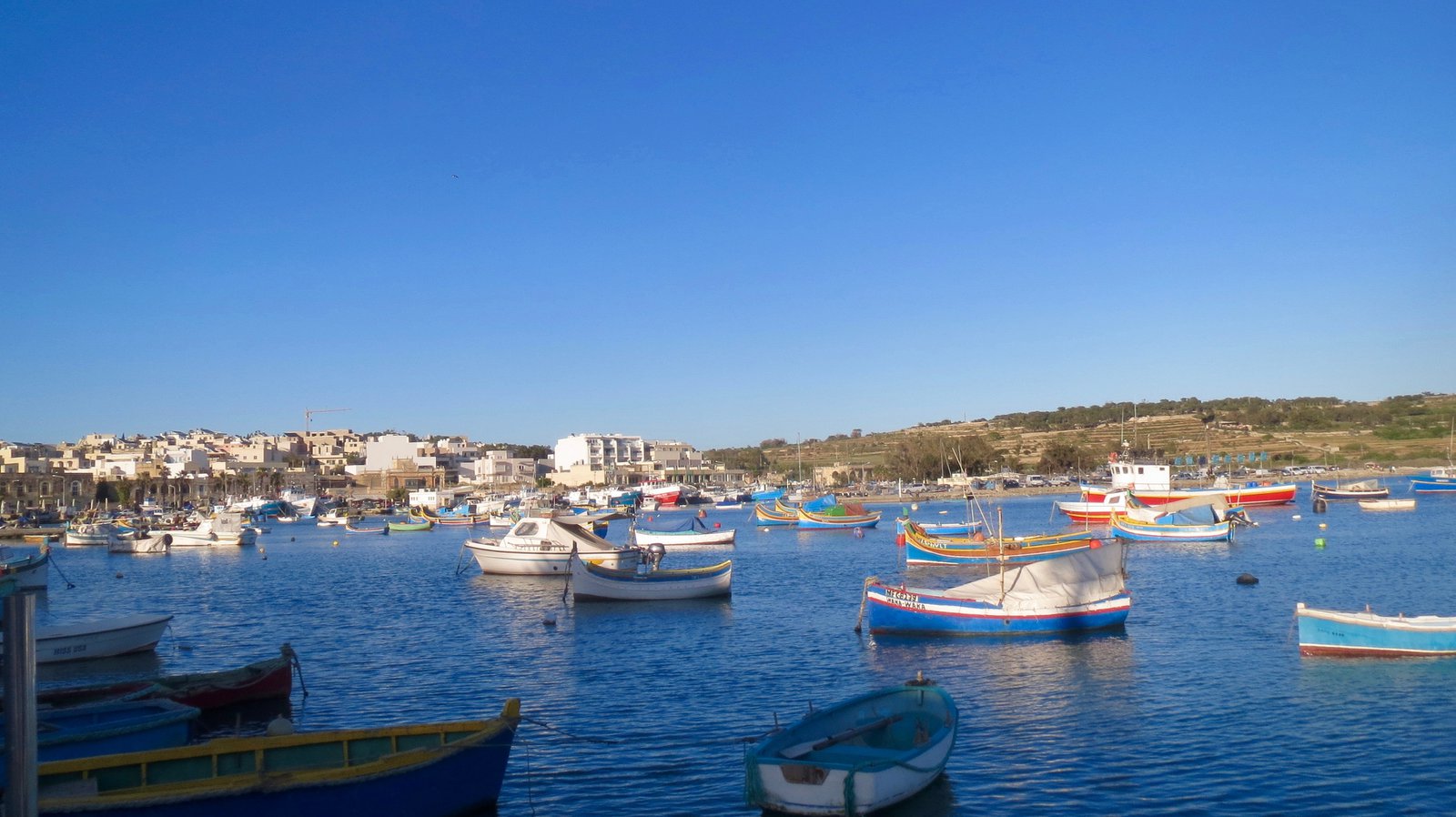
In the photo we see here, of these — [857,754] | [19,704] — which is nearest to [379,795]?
[19,704]

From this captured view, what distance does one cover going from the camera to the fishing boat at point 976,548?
4656cm

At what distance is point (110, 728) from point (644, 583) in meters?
23.4

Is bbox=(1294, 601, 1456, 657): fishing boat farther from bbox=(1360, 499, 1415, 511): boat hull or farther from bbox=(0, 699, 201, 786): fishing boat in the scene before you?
bbox=(1360, 499, 1415, 511): boat hull

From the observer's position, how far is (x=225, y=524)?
7850 centimetres

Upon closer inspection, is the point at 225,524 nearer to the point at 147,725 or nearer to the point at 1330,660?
the point at 147,725

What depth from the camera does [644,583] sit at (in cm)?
3722

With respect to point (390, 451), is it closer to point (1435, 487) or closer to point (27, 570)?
point (27, 570)

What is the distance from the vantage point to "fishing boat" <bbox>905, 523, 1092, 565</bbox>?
46.6 meters

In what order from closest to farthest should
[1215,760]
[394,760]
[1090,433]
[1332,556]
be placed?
[394,760] → [1215,760] → [1332,556] → [1090,433]

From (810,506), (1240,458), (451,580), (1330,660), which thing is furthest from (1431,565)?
(1240,458)

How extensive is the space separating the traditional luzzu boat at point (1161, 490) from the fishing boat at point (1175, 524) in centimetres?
951

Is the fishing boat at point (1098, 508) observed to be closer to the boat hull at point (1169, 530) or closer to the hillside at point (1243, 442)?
the boat hull at point (1169, 530)

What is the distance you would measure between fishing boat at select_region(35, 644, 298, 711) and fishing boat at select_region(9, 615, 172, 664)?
831 centimetres

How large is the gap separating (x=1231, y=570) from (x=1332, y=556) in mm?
7008
